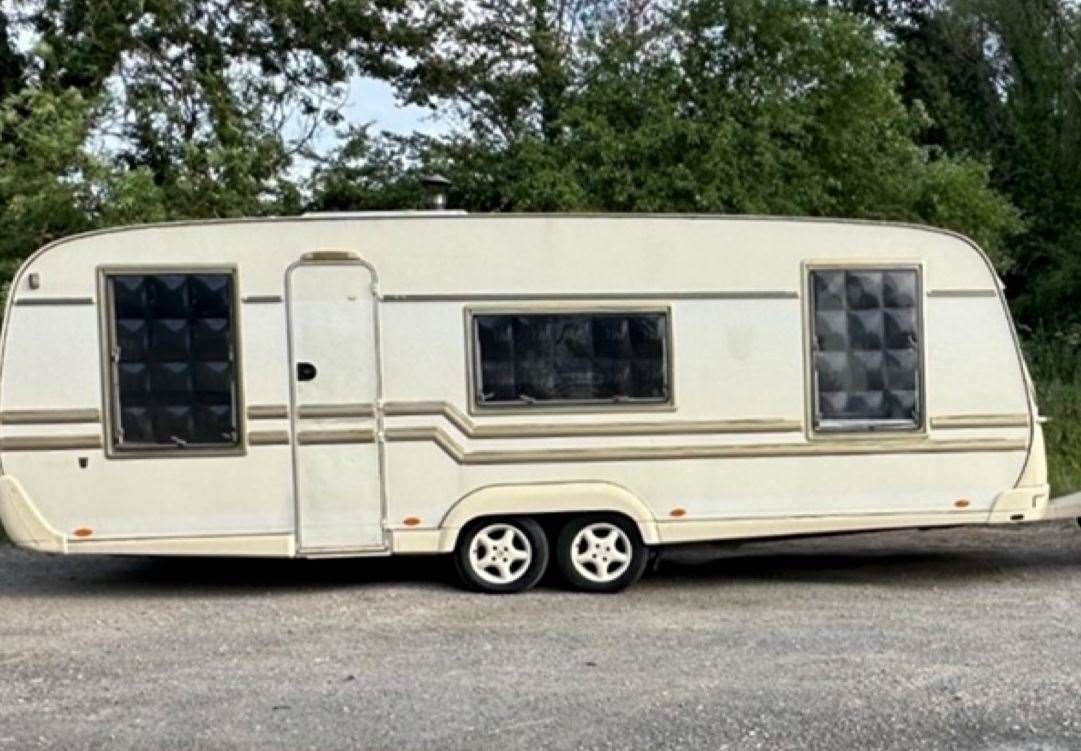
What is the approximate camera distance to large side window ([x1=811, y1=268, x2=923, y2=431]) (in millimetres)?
7891

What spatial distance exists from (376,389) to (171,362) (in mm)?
1334

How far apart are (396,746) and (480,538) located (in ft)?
9.76

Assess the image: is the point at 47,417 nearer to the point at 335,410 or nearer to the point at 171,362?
the point at 171,362

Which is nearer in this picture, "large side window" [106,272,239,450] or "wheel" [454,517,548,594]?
"large side window" [106,272,239,450]

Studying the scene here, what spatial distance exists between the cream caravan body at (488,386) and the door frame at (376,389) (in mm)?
15

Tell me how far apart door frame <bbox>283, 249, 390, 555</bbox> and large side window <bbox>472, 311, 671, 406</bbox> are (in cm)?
65

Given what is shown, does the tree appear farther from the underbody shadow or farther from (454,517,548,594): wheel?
(454,517,548,594): wheel

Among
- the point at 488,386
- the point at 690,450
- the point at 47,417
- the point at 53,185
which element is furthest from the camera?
the point at 53,185

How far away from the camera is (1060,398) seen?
13469 mm

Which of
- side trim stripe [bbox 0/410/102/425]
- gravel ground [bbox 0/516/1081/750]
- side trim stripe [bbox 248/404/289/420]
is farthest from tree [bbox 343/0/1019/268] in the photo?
side trim stripe [bbox 0/410/102/425]

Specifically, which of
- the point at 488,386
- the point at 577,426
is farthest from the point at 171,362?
the point at 577,426

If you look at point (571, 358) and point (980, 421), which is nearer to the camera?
point (571, 358)

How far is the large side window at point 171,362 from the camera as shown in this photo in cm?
751

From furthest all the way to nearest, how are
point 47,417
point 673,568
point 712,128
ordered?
point 712,128, point 673,568, point 47,417
